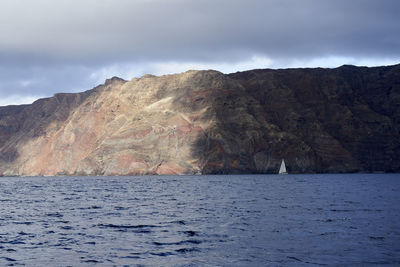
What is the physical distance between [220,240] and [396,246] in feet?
37.7

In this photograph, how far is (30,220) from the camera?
147 ft

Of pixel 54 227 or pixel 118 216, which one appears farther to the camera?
pixel 118 216

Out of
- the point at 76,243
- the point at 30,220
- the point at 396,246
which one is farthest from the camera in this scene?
the point at 30,220

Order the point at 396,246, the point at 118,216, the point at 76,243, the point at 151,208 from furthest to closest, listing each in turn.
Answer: the point at 151,208 → the point at 118,216 → the point at 76,243 → the point at 396,246

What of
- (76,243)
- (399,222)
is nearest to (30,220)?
(76,243)

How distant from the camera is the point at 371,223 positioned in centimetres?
4041

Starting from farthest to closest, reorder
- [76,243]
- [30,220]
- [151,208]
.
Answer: [151,208] → [30,220] → [76,243]

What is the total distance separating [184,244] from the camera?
3141 centimetres

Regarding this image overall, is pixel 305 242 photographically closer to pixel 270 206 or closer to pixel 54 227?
pixel 54 227

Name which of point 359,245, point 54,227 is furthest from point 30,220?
point 359,245

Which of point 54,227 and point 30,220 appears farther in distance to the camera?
point 30,220

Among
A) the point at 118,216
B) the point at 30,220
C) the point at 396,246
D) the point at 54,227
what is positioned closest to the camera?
the point at 396,246

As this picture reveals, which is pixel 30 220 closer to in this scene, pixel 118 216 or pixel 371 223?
pixel 118 216

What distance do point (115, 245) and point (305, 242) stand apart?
12.7 metres
